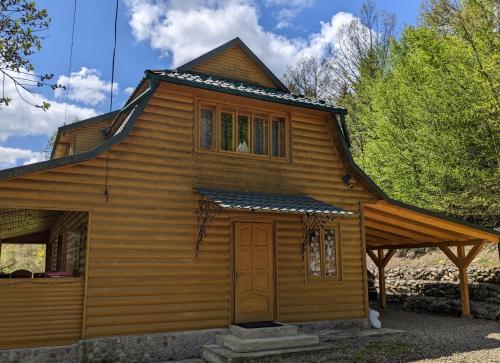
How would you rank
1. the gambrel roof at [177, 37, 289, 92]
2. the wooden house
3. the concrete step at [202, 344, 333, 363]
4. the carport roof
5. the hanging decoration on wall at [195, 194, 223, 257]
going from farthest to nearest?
1. the carport roof
2. the gambrel roof at [177, 37, 289, 92]
3. the hanging decoration on wall at [195, 194, 223, 257]
4. the wooden house
5. the concrete step at [202, 344, 333, 363]

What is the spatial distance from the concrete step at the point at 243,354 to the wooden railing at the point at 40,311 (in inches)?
85.2

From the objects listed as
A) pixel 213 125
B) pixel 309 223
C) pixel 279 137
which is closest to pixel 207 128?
pixel 213 125

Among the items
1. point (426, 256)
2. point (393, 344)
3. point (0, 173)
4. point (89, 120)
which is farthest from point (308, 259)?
point (426, 256)

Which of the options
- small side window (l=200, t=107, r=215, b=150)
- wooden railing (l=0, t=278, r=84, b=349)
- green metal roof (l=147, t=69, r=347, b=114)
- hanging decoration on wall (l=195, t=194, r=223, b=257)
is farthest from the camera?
small side window (l=200, t=107, r=215, b=150)

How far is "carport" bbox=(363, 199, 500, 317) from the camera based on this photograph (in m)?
10.9

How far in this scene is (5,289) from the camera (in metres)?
6.55

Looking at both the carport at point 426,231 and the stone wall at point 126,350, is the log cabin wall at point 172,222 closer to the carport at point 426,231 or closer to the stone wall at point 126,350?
the stone wall at point 126,350

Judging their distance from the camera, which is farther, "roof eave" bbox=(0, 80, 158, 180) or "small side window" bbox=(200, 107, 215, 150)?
"small side window" bbox=(200, 107, 215, 150)

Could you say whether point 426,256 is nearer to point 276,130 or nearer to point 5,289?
point 276,130

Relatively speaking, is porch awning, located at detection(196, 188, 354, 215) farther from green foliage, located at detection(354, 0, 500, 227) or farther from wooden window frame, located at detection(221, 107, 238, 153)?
green foliage, located at detection(354, 0, 500, 227)

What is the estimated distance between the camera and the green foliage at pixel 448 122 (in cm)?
1669

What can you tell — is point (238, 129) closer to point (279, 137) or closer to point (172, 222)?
point (279, 137)

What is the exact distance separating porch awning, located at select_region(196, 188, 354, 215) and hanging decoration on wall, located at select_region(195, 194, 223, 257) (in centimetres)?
22

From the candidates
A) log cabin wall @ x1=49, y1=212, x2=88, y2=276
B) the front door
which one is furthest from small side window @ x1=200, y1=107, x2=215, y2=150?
log cabin wall @ x1=49, y1=212, x2=88, y2=276
